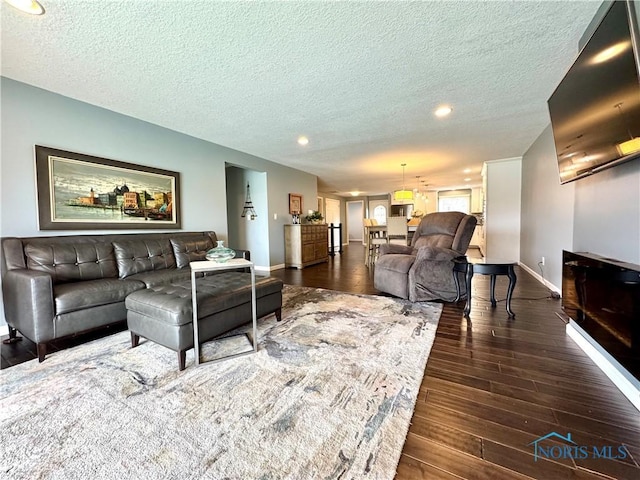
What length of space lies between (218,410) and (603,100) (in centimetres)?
272

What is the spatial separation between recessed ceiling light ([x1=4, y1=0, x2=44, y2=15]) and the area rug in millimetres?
2250

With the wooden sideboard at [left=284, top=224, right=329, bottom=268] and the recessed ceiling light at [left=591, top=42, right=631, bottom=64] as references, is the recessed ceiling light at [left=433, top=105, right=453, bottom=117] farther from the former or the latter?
the wooden sideboard at [left=284, top=224, right=329, bottom=268]

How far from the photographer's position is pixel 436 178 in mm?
7688

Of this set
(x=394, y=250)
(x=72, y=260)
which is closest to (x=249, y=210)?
(x=394, y=250)

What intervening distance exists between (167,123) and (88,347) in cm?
272

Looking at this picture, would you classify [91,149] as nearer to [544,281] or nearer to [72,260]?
[72,260]

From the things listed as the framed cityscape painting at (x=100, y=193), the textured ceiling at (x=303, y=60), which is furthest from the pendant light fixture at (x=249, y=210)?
the textured ceiling at (x=303, y=60)

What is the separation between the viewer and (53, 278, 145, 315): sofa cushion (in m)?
2.00

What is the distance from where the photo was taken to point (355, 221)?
1257 centimetres

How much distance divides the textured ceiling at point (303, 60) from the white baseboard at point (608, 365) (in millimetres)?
2159

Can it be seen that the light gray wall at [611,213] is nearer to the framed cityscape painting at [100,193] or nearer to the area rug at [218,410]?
the area rug at [218,410]

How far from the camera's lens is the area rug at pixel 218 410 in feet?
3.37

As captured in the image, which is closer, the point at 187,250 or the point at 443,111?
the point at 443,111

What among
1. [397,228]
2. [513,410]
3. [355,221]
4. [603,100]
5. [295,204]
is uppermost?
[603,100]
